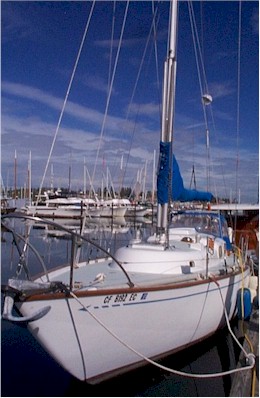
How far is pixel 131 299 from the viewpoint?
5.15 metres

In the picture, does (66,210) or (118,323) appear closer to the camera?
(118,323)

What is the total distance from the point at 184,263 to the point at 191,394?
216cm

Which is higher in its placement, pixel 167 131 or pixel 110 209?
pixel 167 131

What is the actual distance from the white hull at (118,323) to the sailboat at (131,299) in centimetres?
1

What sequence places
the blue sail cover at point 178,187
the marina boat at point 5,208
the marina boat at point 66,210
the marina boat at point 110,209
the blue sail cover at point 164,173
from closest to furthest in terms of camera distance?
the blue sail cover at point 164,173, the blue sail cover at point 178,187, the marina boat at point 5,208, the marina boat at point 66,210, the marina boat at point 110,209

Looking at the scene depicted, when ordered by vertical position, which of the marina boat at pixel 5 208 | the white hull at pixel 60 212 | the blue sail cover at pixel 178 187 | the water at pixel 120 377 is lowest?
the water at pixel 120 377

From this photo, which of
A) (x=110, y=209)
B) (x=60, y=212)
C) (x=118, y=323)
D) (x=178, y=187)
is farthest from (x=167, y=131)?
(x=110, y=209)

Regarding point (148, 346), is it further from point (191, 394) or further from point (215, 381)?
point (215, 381)

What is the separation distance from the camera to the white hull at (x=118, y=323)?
183 inches

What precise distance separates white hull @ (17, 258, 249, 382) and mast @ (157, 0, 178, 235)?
4.56 feet

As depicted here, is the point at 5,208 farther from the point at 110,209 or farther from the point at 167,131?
the point at 167,131

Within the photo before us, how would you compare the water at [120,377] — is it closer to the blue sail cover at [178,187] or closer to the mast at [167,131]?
the mast at [167,131]

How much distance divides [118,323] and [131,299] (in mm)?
365

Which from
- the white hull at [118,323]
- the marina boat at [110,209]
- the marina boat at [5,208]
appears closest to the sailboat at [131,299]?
the white hull at [118,323]
